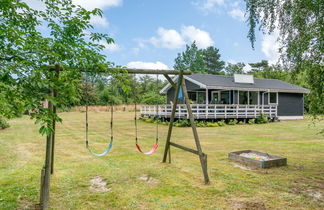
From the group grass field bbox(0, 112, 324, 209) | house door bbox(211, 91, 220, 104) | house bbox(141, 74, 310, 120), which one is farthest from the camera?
house door bbox(211, 91, 220, 104)

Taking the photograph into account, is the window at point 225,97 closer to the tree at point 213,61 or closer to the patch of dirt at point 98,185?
the patch of dirt at point 98,185

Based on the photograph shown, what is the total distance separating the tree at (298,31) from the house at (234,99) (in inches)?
419

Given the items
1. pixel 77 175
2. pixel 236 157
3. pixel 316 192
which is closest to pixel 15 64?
pixel 77 175

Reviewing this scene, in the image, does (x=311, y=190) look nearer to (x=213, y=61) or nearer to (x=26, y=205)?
(x=26, y=205)

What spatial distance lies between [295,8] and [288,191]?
333 cm

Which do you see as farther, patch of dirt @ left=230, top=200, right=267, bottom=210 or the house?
the house

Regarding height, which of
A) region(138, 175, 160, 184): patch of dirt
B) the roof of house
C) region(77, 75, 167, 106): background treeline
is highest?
the roof of house

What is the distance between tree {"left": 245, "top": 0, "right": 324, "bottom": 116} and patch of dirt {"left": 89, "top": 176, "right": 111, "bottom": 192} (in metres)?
4.18

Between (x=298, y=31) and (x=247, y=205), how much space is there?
342 cm

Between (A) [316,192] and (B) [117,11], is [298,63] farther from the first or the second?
(B) [117,11]

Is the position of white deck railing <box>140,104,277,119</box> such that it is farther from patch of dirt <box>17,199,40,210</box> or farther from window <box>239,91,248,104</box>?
patch of dirt <box>17,199,40,210</box>

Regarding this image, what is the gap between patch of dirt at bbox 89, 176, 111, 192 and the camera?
12.8 feet

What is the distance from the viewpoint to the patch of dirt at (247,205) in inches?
126

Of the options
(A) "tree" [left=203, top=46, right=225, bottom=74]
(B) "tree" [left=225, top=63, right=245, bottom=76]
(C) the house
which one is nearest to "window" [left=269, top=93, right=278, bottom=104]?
(C) the house
